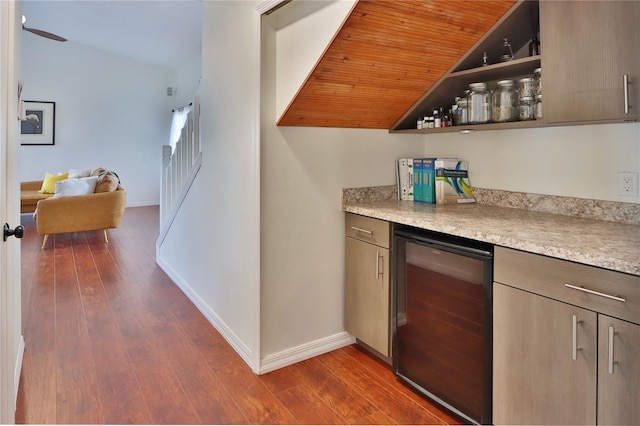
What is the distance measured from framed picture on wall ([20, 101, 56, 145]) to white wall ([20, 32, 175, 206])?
93mm

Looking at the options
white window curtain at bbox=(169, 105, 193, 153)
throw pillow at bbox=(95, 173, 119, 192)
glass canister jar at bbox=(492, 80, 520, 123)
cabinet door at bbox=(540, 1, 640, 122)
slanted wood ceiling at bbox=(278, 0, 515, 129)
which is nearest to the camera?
cabinet door at bbox=(540, 1, 640, 122)

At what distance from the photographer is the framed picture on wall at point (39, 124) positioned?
7660 millimetres

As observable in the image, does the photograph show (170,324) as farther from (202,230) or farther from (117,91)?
(117,91)

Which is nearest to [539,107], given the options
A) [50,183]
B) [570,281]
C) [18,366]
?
[570,281]

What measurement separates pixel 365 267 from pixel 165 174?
2.72 meters

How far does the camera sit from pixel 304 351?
2.38m

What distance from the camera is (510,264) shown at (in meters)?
1.53

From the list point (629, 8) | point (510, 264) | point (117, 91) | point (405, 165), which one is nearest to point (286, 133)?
point (405, 165)

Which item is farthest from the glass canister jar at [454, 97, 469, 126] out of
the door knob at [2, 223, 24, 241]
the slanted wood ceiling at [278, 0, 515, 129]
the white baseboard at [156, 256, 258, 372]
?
the door knob at [2, 223, 24, 241]

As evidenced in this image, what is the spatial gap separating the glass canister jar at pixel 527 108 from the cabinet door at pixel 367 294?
2.98 feet

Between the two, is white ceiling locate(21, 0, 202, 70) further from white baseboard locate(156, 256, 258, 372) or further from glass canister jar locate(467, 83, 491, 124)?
glass canister jar locate(467, 83, 491, 124)

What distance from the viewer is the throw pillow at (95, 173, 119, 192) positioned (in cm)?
553

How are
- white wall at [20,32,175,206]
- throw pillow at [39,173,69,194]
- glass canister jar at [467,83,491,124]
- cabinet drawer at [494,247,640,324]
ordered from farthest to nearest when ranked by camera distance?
1. white wall at [20,32,175,206]
2. throw pillow at [39,173,69,194]
3. glass canister jar at [467,83,491,124]
4. cabinet drawer at [494,247,640,324]

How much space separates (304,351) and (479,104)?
162 centimetres
